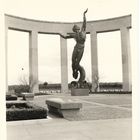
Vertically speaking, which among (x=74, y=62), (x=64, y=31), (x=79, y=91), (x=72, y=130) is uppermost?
(x=64, y=31)

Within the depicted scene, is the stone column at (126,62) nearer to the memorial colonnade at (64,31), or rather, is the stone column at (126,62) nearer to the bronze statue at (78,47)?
the memorial colonnade at (64,31)

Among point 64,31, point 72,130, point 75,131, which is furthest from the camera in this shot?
point 64,31

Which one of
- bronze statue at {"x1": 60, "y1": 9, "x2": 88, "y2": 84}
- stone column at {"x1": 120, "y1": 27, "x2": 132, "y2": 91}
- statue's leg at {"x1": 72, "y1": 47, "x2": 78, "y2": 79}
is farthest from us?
stone column at {"x1": 120, "y1": 27, "x2": 132, "y2": 91}

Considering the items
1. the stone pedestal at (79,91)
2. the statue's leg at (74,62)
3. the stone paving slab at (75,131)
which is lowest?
the stone paving slab at (75,131)

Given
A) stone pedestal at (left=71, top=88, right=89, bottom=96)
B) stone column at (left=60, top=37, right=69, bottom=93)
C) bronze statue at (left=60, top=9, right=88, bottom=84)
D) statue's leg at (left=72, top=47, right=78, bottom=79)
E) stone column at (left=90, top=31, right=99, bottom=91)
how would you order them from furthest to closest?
stone column at (left=60, top=37, right=69, bottom=93) → stone column at (left=90, top=31, right=99, bottom=91) → stone pedestal at (left=71, top=88, right=89, bottom=96) → statue's leg at (left=72, top=47, right=78, bottom=79) → bronze statue at (left=60, top=9, right=88, bottom=84)

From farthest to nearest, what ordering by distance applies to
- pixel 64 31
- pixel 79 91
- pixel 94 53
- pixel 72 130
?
pixel 64 31 < pixel 94 53 < pixel 79 91 < pixel 72 130

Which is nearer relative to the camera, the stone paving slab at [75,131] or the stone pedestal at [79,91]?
the stone paving slab at [75,131]

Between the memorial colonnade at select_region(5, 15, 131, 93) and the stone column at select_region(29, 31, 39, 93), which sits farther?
the stone column at select_region(29, 31, 39, 93)

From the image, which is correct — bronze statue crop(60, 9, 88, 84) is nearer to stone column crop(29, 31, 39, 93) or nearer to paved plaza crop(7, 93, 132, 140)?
stone column crop(29, 31, 39, 93)

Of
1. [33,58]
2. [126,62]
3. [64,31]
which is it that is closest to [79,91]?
[126,62]

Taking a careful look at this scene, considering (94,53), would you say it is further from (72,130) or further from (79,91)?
(72,130)

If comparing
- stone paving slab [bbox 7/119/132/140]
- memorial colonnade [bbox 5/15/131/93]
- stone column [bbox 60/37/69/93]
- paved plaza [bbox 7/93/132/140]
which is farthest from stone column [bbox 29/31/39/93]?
stone paving slab [bbox 7/119/132/140]

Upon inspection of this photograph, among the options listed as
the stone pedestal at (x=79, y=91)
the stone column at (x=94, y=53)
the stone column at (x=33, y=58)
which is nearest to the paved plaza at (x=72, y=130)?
the stone pedestal at (x=79, y=91)
